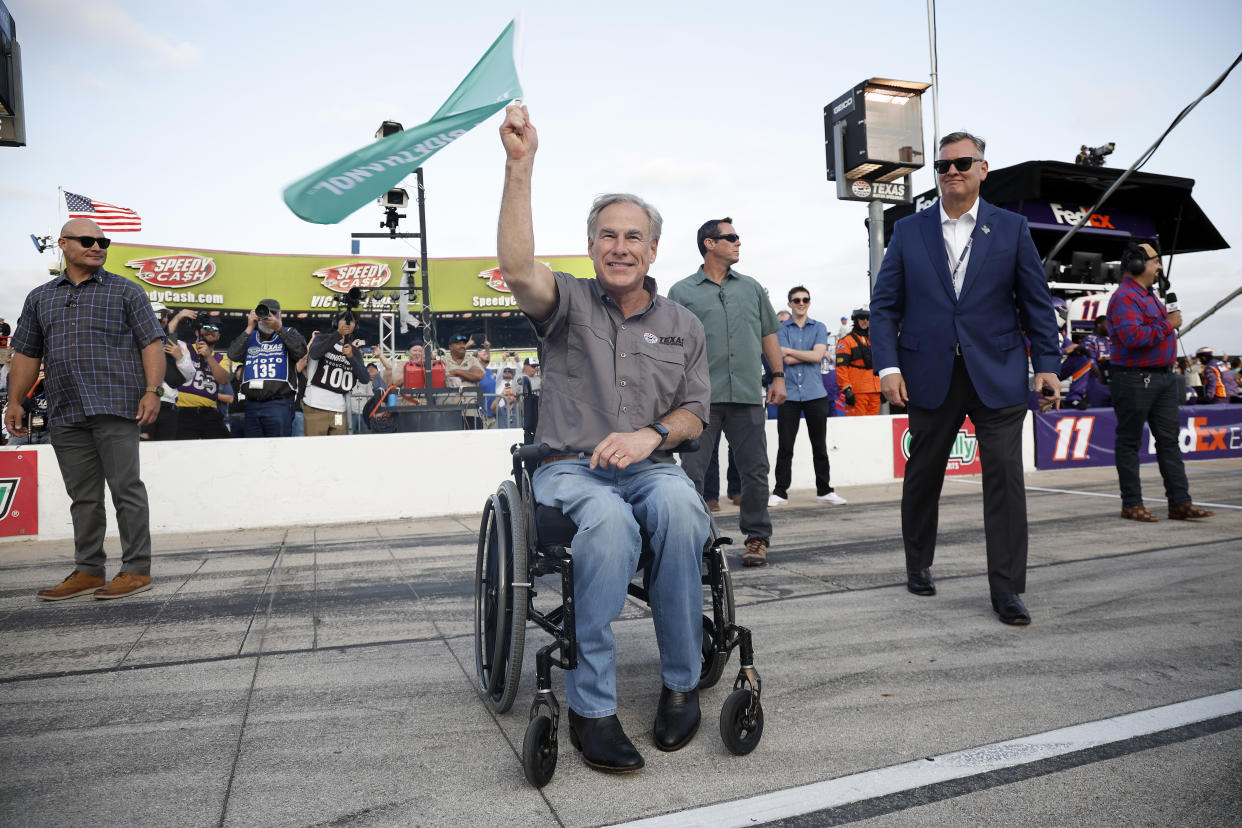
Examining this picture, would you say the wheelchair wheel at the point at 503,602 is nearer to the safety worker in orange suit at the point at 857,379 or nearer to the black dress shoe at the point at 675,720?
the black dress shoe at the point at 675,720

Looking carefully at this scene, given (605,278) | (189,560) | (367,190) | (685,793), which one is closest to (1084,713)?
(685,793)

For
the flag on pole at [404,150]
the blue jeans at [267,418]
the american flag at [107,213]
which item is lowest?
the blue jeans at [267,418]

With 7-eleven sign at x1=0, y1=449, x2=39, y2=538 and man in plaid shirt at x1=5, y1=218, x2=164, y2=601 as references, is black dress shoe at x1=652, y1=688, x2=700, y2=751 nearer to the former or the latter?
man in plaid shirt at x1=5, y1=218, x2=164, y2=601

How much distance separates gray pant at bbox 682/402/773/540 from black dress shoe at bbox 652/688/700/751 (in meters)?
2.52

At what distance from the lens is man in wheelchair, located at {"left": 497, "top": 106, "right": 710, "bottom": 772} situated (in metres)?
2.15

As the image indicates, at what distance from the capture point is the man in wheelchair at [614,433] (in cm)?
215

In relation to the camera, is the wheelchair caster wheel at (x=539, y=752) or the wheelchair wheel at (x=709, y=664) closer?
the wheelchair caster wheel at (x=539, y=752)

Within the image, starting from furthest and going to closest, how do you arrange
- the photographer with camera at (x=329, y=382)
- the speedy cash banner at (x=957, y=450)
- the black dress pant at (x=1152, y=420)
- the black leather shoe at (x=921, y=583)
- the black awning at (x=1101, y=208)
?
the black awning at (x=1101, y=208) → the speedy cash banner at (x=957, y=450) → the photographer with camera at (x=329, y=382) → the black dress pant at (x=1152, y=420) → the black leather shoe at (x=921, y=583)

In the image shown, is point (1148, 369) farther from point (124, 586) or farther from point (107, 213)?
point (107, 213)

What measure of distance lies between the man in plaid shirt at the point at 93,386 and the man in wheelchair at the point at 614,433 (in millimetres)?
2900

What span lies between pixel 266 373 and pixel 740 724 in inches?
262

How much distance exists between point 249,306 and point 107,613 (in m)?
22.4

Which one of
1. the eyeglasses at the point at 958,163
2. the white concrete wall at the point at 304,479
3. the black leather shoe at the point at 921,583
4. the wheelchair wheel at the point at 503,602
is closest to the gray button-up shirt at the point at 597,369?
the wheelchair wheel at the point at 503,602

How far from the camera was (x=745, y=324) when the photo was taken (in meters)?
5.04
